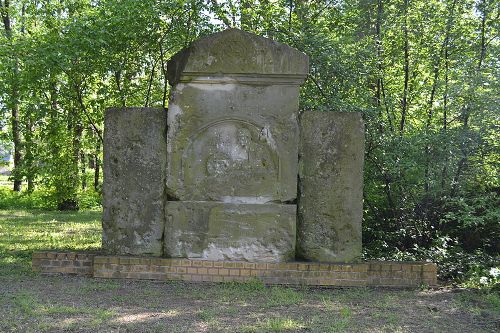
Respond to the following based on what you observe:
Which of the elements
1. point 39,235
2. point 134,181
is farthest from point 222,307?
point 39,235

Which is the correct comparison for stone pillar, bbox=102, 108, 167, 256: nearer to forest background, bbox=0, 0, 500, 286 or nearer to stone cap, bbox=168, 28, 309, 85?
stone cap, bbox=168, 28, 309, 85

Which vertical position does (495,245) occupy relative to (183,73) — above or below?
below

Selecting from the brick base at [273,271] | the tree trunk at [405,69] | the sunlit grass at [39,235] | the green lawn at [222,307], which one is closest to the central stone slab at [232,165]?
the brick base at [273,271]

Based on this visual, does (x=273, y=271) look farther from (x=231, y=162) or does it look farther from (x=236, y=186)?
(x=231, y=162)

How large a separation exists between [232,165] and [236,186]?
0.79ft

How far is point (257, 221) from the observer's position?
223 inches

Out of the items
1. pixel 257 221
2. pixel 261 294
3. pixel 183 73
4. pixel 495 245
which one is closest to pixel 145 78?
pixel 183 73

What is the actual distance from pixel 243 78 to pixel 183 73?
2.18 ft

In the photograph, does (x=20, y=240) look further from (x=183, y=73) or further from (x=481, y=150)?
(x=481, y=150)

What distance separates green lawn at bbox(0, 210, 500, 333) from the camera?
4.10m

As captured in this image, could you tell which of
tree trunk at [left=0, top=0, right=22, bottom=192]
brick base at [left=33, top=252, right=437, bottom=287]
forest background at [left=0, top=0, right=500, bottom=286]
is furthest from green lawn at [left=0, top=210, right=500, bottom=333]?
tree trunk at [left=0, top=0, right=22, bottom=192]

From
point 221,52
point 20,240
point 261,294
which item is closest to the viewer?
point 261,294

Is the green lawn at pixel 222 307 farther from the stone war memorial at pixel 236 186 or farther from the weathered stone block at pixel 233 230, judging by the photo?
the weathered stone block at pixel 233 230

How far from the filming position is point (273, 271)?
5598 mm
